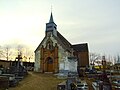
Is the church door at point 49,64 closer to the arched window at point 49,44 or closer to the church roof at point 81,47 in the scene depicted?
the arched window at point 49,44

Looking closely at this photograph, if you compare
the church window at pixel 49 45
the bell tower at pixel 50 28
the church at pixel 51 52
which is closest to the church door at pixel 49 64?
the church at pixel 51 52

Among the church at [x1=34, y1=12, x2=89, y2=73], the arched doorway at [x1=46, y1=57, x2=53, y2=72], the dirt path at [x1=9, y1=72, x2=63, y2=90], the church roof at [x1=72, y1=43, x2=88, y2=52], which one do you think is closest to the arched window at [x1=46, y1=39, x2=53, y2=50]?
the church at [x1=34, y1=12, x2=89, y2=73]

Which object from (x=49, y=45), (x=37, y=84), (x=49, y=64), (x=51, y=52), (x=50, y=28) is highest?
(x=50, y=28)

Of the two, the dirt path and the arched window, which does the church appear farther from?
the dirt path

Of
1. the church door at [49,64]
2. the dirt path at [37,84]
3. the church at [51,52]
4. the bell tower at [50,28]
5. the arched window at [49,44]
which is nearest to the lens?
the dirt path at [37,84]

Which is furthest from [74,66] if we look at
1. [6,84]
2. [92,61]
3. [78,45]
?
[92,61]

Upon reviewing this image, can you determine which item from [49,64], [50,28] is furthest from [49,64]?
[50,28]

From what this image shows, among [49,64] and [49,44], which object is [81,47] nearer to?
[49,44]

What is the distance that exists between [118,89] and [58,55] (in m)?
20.3

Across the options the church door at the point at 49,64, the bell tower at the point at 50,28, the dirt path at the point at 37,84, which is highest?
the bell tower at the point at 50,28

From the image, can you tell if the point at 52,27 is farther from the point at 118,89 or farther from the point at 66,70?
the point at 118,89

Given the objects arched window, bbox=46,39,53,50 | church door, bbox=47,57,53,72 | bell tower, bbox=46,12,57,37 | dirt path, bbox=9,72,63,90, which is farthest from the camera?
bell tower, bbox=46,12,57,37

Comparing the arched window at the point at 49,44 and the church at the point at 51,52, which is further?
the arched window at the point at 49,44

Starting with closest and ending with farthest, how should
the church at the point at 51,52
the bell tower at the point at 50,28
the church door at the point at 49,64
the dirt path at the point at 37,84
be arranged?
the dirt path at the point at 37,84 < the church at the point at 51,52 < the church door at the point at 49,64 < the bell tower at the point at 50,28
